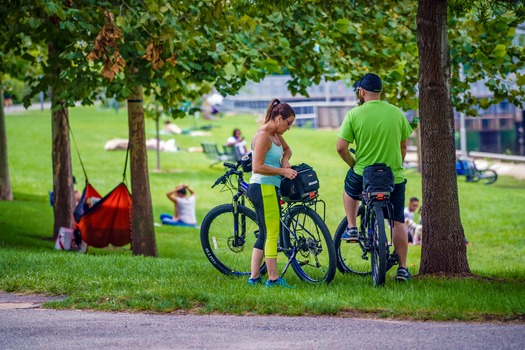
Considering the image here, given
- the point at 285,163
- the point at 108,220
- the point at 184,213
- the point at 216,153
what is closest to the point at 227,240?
the point at 285,163

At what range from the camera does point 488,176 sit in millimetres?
42062

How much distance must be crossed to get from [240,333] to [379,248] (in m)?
2.10

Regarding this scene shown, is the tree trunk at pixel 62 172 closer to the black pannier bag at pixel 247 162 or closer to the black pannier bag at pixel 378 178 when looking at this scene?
the black pannier bag at pixel 247 162

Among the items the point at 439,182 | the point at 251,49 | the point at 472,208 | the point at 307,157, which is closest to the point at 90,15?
the point at 251,49

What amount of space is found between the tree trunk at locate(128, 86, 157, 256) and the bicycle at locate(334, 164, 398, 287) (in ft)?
20.7

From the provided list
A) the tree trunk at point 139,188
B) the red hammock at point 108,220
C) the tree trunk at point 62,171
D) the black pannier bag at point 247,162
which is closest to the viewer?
the black pannier bag at point 247,162

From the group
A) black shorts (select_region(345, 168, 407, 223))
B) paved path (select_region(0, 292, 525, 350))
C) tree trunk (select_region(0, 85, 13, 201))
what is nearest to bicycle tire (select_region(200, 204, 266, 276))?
black shorts (select_region(345, 168, 407, 223))

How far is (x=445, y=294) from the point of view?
8.88 m

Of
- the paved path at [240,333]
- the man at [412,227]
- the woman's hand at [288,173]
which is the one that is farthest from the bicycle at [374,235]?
the man at [412,227]

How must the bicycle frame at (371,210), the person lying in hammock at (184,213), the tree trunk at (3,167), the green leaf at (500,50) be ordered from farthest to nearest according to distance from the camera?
the tree trunk at (3,167) < the person lying in hammock at (184,213) < the green leaf at (500,50) < the bicycle frame at (371,210)

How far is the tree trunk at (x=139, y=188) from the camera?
631 inches

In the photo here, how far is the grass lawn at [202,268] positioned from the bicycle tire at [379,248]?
0.14 metres

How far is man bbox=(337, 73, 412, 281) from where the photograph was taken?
9508mm

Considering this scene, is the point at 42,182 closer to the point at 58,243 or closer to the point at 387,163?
the point at 58,243
